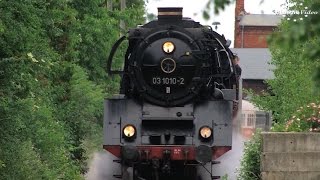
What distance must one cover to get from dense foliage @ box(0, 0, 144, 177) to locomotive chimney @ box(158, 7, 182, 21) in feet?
6.66

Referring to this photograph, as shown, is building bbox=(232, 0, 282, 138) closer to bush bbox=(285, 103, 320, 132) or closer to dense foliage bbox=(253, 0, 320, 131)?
dense foliage bbox=(253, 0, 320, 131)

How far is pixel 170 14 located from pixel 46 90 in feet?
15.6

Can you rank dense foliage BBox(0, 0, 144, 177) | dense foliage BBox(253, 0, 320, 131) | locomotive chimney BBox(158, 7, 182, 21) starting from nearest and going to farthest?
1. dense foliage BBox(0, 0, 144, 177)
2. locomotive chimney BBox(158, 7, 182, 21)
3. dense foliage BBox(253, 0, 320, 131)

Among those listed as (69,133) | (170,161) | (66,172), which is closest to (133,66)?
(170,161)

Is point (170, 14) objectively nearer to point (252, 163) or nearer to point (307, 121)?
point (252, 163)

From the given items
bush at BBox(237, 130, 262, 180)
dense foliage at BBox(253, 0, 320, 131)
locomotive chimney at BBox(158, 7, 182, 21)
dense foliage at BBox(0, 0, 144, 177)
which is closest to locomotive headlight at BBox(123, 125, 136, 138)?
dense foliage at BBox(0, 0, 144, 177)

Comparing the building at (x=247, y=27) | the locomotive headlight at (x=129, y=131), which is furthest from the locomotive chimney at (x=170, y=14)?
the building at (x=247, y=27)

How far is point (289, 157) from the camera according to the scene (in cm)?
1092

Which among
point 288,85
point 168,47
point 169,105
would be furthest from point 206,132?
point 288,85

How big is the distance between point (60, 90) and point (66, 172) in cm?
470

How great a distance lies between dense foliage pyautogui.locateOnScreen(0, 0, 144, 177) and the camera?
10.3 metres

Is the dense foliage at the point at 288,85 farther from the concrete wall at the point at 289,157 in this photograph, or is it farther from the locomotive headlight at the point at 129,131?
the locomotive headlight at the point at 129,131

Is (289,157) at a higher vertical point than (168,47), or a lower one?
lower

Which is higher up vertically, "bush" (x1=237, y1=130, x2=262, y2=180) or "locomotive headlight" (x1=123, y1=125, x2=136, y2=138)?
"locomotive headlight" (x1=123, y1=125, x2=136, y2=138)
